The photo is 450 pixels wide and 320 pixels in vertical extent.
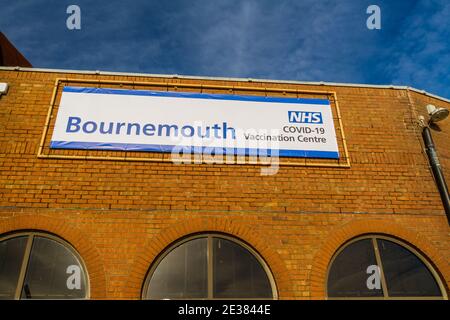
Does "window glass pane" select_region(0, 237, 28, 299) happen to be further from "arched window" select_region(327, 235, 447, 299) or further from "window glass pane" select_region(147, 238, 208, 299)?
"arched window" select_region(327, 235, 447, 299)

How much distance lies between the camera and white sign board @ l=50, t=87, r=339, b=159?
697cm

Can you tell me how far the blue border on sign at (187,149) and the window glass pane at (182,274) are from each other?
1867 mm

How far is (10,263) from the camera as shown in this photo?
5.91 metres

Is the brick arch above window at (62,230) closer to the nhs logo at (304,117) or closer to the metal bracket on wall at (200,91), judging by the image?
the metal bracket on wall at (200,91)

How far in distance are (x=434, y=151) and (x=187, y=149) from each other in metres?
5.35

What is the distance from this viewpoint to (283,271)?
6.12 m

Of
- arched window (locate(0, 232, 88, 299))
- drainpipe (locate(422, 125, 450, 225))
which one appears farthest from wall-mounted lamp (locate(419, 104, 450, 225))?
arched window (locate(0, 232, 88, 299))

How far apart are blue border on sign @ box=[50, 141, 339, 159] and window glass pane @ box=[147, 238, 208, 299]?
1867mm

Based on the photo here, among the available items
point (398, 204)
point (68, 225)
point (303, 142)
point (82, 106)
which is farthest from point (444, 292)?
point (82, 106)

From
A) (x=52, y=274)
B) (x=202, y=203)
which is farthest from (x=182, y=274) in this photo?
(x=52, y=274)

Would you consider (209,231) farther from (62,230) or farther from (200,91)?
(200,91)
